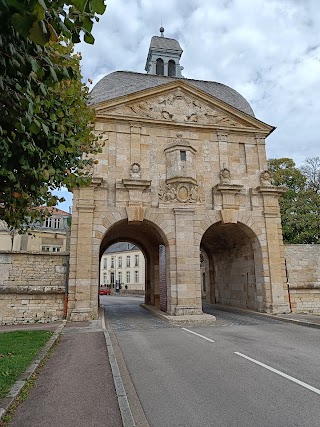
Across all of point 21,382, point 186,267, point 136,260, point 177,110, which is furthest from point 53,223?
point 21,382

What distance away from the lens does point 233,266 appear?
19.4m

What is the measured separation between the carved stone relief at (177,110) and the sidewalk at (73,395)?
1242cm

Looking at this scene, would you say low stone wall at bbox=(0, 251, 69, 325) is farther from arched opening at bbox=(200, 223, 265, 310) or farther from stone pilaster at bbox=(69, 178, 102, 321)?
arched opening at bbox=(200, 223, 265, 310)

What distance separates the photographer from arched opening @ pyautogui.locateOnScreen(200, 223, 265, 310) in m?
16.6

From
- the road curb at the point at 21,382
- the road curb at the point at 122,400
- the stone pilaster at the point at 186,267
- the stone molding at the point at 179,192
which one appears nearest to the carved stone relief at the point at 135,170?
the stone molding at the point at 179,192

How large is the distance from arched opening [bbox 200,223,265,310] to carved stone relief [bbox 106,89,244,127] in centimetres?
565

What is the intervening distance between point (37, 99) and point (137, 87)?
15.8 meters

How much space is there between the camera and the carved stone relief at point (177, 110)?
1684 cm

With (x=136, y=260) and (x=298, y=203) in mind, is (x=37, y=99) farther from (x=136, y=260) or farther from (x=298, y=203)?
(x=136, y=260)

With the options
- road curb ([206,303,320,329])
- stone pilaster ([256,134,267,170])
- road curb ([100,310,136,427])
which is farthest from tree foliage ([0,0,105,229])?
stone pilaster ([256,134,267,170])

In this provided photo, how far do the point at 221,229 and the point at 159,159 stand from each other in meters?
5.31

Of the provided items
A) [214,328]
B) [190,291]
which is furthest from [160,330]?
[190,291]

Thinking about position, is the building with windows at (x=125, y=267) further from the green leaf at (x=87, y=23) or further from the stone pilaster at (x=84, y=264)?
the green leaf at (x=87, y=23)

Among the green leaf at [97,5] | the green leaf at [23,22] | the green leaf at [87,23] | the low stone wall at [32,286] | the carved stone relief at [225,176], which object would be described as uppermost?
the carved stone relief at [225,176]
